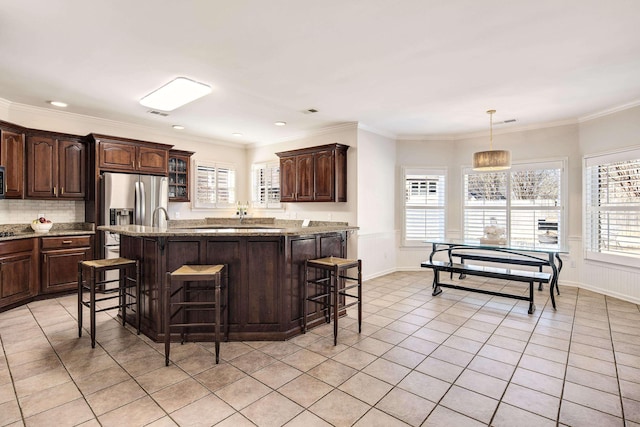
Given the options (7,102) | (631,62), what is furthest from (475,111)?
(7,102)

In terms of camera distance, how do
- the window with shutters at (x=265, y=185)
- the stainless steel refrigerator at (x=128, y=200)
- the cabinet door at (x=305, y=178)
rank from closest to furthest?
the stainless steel refrigerator at (x=128, y=200), the cabinet door at (x=305, y=178), the window with shutters at (x=265, y=185)

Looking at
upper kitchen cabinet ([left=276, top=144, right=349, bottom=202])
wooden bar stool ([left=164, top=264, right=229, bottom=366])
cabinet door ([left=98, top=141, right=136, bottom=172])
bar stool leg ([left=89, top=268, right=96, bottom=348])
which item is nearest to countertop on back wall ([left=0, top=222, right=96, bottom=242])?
cabinet door ([left=98, top=141, right=136, bottom=172])

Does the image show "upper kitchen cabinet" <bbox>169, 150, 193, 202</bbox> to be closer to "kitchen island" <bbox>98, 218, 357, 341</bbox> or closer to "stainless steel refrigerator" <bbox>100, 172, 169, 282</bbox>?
"stainless steel refrigerator" <bbox>100, 172, 169, 282</bbox>

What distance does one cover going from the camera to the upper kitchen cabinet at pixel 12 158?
411cm

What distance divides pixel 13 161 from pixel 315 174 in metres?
4.14

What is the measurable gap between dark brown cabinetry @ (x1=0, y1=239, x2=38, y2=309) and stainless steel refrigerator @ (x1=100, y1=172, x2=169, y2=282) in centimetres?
82

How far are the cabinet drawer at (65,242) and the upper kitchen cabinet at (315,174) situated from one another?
3157mm

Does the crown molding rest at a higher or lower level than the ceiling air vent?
lower

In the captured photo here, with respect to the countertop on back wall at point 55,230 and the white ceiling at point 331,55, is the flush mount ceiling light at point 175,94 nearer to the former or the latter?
the white ceiling at point 331,55

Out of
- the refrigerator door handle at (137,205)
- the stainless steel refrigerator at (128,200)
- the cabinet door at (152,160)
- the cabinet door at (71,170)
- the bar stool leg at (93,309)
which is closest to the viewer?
the bar stool leg at (93,309)

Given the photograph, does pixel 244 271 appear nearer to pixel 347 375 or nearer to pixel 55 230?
pixel 347 375

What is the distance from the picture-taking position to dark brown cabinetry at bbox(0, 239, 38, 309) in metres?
3.92

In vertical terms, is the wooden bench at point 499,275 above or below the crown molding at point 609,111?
below

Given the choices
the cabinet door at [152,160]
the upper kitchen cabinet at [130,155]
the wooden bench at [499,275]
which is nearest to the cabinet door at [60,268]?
the upper kitchen cabinet at [130,155]
